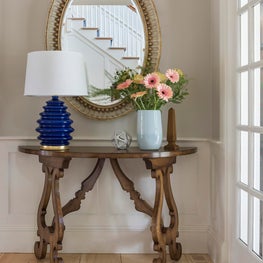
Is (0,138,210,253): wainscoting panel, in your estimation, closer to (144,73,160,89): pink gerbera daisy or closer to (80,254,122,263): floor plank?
(80,254,122,263): floor plank

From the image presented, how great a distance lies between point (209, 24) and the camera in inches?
105

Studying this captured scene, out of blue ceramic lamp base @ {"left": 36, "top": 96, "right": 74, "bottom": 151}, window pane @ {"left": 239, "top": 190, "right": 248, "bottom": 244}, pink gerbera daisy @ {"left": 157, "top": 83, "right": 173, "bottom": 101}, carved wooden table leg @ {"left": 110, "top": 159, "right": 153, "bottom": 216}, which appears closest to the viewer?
window pane @ {"left": 239, "top": 190, "right": 248, "bottom": 244}

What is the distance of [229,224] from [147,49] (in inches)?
49.1

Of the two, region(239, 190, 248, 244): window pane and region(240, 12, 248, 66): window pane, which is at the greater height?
region(240, 12, 248, 66): window pane

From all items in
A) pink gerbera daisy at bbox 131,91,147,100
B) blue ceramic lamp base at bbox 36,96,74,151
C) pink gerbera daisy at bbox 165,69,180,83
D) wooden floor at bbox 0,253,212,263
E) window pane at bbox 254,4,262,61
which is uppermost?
window pane at bbox 254,4,262,61

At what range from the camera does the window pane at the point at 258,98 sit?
1.94 m

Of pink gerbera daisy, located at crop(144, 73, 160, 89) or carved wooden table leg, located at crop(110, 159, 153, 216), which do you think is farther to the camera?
carved wooden table leg, located at crop(110, 159, 153, 216)

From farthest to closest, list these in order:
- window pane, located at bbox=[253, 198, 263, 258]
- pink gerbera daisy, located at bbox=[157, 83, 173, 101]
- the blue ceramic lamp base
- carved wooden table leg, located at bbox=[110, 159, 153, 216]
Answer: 1. carved wooden table leg, located at bbox=[110, 159, 153, 216]
2. the blue ceramic lamp base
3. pink gerbera daisy, located at bbox=[157, 83, 173, 101]
4. window pane, located at bbox=[253, 198, 263, 258]

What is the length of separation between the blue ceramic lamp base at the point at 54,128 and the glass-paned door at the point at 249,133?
40.7 inches

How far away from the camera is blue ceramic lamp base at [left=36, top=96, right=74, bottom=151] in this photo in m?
2.35

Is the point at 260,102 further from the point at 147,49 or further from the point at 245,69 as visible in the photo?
the point at 147,49

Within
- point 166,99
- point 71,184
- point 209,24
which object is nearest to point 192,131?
point 166,99

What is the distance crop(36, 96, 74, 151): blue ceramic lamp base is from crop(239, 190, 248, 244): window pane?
42.6 inches

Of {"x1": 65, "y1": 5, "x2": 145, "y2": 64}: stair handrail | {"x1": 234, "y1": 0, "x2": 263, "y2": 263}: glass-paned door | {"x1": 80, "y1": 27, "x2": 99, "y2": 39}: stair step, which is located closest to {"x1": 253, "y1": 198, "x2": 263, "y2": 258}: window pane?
{"x1": 234, "y1": 0, "x2": 263, "y2": 263}: glass-paned door
